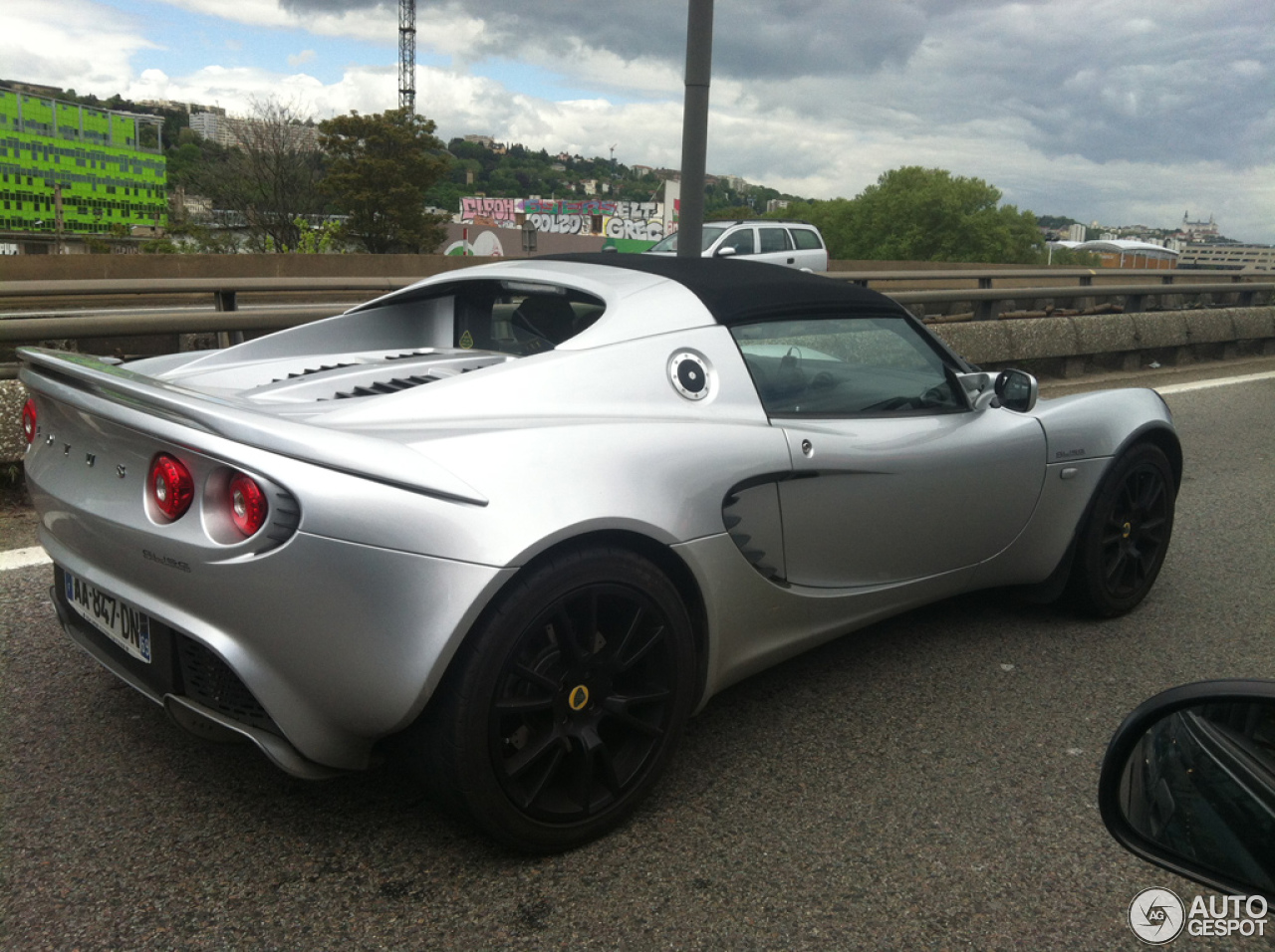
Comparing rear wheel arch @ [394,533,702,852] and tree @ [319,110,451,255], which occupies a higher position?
tree @ [319,110,451,255]

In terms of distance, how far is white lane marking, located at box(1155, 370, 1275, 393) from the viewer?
10.7 m

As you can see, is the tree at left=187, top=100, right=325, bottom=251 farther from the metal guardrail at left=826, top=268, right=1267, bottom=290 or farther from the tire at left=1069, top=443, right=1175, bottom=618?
the tire at left=1069, top=443, right=1175, bottom=618

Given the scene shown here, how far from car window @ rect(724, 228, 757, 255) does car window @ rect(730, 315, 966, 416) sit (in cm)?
1691

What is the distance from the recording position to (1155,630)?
4.23m

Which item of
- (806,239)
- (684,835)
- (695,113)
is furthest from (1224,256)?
(684,835)

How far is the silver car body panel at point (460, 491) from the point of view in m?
2.24

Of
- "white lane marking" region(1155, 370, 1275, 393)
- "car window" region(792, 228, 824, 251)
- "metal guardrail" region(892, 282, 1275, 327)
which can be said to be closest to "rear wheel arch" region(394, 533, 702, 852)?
"metal guardrail" region(892, 282, 1275, 327)

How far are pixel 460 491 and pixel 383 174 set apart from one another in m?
55.1

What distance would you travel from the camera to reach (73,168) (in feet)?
374

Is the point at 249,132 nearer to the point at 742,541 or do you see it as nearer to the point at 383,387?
the point at 383,387

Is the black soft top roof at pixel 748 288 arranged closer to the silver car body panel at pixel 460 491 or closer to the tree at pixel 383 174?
the silver car body panel at pixel 460 491

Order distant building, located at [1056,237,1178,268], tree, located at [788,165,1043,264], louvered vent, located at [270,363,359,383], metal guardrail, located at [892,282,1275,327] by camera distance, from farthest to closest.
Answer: tree, located at [788,165,1043,264] < distant building, located at [1056,237,1178,268] < metal guardrail, located at [892,282,1275,327] < louvered vent, located at [270,363,359,383]

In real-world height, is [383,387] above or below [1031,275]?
below

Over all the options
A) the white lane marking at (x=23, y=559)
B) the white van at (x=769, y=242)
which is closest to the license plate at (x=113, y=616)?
the white lane marking at (x=23, y=559)
